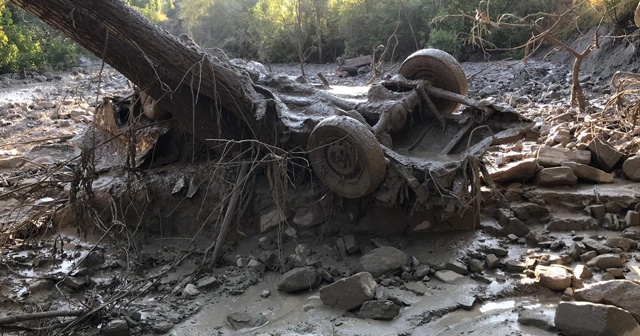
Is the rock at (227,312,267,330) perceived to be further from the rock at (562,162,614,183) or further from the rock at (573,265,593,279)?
the rock at (562,162,614,183)

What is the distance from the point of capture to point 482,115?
574 centimetres

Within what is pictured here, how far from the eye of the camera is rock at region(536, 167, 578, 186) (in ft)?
20.7

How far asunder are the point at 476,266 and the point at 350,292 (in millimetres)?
1182

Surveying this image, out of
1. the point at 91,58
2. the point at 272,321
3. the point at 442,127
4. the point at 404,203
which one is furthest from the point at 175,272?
the point at 91,58

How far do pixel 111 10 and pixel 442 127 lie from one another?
341 cm

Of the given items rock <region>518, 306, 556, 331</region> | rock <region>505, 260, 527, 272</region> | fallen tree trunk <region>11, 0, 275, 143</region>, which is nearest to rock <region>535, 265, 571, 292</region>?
rock <region>505, 260, 527, 272</region>

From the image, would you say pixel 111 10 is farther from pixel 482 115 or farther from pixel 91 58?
pixel 91 58

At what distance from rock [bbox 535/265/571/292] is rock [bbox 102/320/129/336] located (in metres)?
3.24

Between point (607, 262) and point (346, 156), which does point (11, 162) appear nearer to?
point (346, 156)

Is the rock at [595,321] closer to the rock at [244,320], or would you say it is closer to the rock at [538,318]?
the rock at [538,318]

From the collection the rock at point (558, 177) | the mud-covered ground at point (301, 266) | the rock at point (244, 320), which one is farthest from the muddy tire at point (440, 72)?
the rock at point (244, 320)

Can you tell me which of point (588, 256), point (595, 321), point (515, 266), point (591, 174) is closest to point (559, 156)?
point (591, 174)

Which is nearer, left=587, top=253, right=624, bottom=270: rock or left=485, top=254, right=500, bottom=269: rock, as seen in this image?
left=587, top=253, right=624, bottom=270: rock

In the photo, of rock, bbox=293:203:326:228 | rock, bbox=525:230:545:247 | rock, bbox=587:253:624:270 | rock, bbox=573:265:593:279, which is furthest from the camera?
rock, bbox=293:203:326:228
